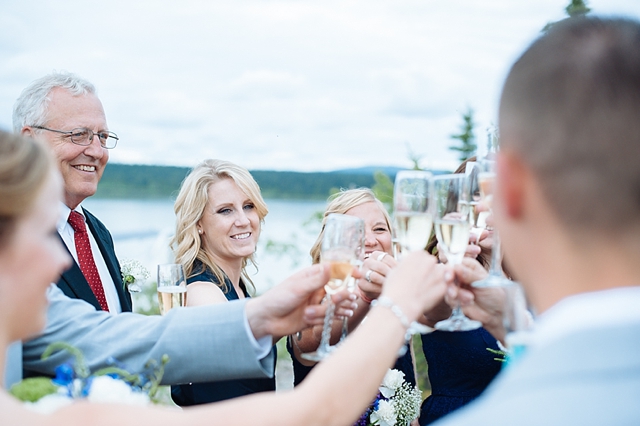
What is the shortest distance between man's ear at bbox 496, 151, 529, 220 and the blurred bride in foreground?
2.05 feet

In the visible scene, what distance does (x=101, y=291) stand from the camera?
165 inches

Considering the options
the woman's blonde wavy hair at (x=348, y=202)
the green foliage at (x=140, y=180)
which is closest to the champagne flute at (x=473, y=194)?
the woman's blonde wavy hair at (x=348, y=202)

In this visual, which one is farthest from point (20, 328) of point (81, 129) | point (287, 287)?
point (81, 129)

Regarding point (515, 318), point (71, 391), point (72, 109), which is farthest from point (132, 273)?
point (515, 318)

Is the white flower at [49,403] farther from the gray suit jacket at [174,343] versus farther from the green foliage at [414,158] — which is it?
the green foliage at [414,158]

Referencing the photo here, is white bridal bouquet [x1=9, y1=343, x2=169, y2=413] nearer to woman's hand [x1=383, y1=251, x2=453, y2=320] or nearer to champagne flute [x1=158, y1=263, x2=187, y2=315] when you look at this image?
woman's hand [x1=383, y1=251, x2=453, y2=320]

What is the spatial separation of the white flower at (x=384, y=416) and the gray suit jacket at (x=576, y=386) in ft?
7.05

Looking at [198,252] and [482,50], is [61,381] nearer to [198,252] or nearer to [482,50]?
[198,252]

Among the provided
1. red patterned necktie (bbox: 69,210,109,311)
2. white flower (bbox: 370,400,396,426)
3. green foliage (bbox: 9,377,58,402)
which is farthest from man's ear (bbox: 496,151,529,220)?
red patterned necktie (bbox: 69,210,109,311)

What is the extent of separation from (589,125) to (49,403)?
1624 mm

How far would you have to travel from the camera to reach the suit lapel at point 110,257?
4.44 meters

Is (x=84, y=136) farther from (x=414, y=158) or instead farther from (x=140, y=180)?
(x=140, y=180)

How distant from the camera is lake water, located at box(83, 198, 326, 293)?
33.7 ft

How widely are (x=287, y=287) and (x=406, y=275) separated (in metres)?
0.65
